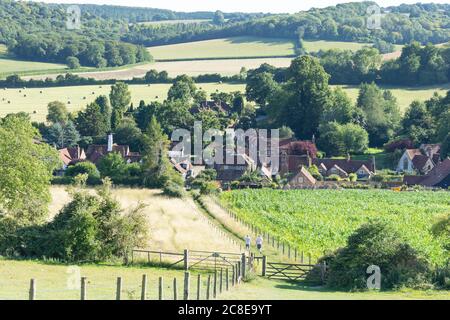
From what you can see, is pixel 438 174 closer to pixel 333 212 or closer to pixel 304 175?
pixel 304 175

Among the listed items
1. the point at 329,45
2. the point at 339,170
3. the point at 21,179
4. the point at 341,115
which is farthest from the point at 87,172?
the point at 329,45

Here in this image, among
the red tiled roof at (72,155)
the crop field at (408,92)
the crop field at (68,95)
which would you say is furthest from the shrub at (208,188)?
the crop field at (408,92)

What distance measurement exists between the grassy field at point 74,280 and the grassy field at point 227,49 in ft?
438

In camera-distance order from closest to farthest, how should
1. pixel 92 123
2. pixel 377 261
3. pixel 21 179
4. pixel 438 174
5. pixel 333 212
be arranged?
pixel 377 261 < pixel 21 179 < pixel 333 212 < pixel 438 174 < pixel 92 123

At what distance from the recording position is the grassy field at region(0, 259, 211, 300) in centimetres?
2852

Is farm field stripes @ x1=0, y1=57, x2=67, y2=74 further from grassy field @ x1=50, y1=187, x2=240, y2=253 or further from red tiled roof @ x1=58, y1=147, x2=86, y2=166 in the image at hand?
grassy field @ x1=50, y1=187, x2=240, y2=253

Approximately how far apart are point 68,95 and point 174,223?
7516 cm

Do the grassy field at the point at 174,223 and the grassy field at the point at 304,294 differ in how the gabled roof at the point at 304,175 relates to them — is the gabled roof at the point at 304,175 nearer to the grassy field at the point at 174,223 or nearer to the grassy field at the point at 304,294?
the grassy field at the point at 174,223

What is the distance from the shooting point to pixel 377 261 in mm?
35906

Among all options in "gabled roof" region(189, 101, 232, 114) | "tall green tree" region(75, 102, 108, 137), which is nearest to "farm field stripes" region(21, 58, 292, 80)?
"gabled roof" region(189, 101, 232, 114)

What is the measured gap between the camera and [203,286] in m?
32.4

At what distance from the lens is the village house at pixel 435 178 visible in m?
90.1

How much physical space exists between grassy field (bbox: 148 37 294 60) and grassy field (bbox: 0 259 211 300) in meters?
133
